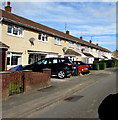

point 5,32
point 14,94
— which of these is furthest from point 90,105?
point 5,32

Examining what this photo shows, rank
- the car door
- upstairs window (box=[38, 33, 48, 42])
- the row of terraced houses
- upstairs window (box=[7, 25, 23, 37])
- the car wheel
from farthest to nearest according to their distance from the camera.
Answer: upstairs window (box=[38, 33, 48, 42]) → upstairs window (box=[7, 25, 23, 37]) → the row of terraced houses → the car door → the car wheel

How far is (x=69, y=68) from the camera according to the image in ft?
46.4

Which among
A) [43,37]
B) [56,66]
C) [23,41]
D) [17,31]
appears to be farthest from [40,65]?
[43,37]

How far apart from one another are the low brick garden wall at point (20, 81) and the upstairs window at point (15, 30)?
24.0 ft

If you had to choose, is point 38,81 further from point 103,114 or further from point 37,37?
point 37,37

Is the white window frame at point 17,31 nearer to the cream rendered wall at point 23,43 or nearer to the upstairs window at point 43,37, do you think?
the cream rendered wall at point 23,43

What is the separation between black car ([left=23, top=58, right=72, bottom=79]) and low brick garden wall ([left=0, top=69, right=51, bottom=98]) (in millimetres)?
3944

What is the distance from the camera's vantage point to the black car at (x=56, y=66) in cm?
1409

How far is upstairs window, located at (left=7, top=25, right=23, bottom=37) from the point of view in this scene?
15.5 metres

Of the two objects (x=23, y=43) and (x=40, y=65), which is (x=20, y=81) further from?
(x=23, y=43)

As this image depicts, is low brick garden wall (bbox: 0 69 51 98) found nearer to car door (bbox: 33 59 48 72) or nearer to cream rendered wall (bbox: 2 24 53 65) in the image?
car door (bbox: 33 59 48 72)

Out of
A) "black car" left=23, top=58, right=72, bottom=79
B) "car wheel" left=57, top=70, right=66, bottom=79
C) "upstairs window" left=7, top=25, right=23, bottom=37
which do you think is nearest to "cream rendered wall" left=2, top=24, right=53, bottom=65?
"upstairs window" left=7, top=25, right=23, bottom=37

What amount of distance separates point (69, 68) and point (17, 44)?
5936 mm

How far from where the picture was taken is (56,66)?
14383mm
